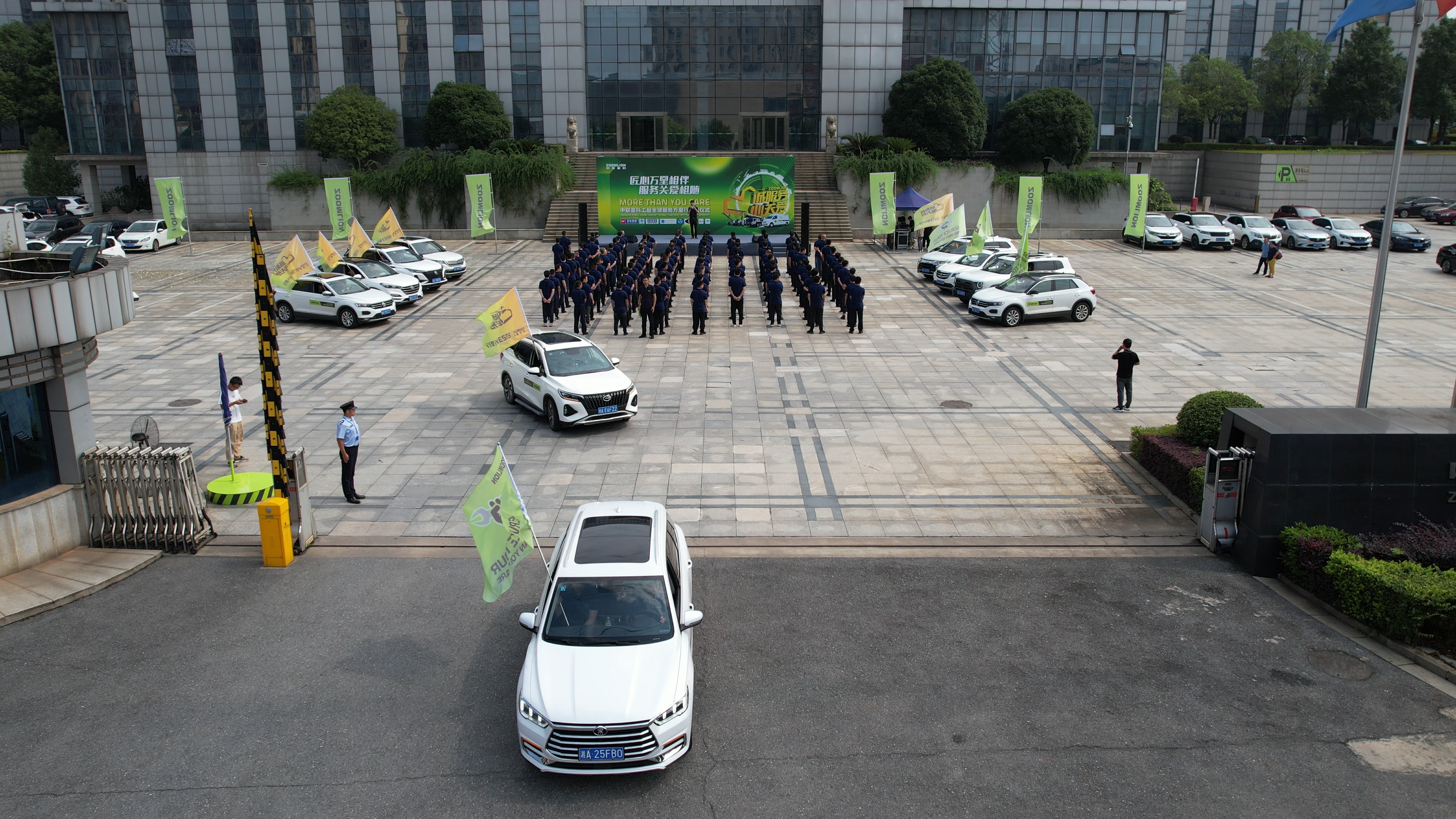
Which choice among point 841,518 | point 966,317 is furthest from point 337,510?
point 966,317

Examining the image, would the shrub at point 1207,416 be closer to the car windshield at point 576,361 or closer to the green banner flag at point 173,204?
the car windshield at point 576,361

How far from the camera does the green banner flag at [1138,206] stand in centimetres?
3769

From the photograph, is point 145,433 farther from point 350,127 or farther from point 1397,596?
point 350,127

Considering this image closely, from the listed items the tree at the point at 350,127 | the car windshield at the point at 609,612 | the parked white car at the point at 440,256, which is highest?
the tree at the point at 350,127

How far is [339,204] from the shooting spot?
36156mm

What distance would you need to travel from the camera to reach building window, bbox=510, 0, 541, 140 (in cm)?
5022

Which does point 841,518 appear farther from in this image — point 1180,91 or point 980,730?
point 1180,91

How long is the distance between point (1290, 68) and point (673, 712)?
2740 inches

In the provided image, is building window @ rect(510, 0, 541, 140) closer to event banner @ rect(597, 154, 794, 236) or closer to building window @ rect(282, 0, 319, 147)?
building window @ rect(282, 0, 319, 147)

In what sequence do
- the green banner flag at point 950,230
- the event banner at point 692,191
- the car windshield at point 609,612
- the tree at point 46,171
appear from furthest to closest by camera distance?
1. the tree at point 46,171
2. the event banner at point 692,191
3. the green banner flag at point 950,230
4. the car windshield at point 609,612

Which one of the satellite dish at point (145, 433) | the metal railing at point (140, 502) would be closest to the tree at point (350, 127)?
the satellite dish at point (145, 433)

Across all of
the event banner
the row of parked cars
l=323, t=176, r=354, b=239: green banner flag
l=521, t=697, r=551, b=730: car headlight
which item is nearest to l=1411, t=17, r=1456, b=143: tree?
the event banner

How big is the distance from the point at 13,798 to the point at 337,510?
21.4ft

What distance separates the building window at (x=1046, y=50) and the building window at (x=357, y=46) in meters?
27.2
